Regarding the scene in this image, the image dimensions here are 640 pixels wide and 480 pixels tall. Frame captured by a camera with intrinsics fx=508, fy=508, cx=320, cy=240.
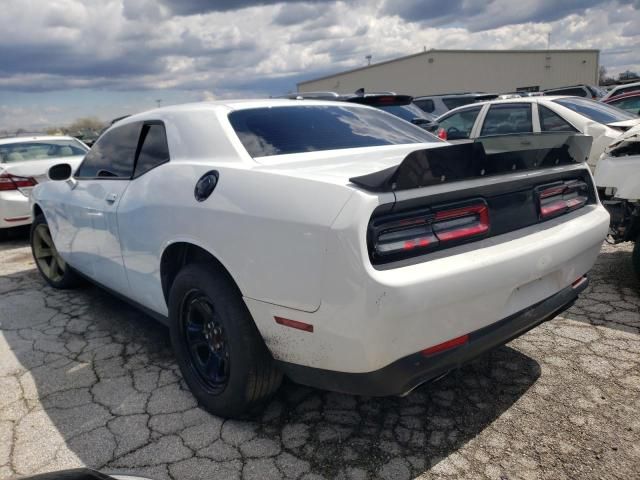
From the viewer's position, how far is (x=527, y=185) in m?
2.36

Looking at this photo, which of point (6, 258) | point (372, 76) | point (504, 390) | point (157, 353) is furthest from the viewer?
point (372, 76)

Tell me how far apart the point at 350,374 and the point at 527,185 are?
1213 millimetres

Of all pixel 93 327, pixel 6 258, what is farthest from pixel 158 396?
pixel 6 258

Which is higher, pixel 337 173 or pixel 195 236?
pixel 337 173

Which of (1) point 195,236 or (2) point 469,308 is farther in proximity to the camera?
(1) point 195,236

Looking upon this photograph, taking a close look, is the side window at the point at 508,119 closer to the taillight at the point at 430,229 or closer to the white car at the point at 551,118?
the white car at the point at 551,118

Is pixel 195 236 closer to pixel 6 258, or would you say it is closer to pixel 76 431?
pixel 76 431

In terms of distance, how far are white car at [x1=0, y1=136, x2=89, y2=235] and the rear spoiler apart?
5.34m

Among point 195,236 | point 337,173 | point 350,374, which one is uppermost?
point 337,173

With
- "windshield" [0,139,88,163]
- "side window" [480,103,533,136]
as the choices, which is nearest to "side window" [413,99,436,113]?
"side window" [480,103,533,136]

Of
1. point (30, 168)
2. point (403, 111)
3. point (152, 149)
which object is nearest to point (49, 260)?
point (30, 168)

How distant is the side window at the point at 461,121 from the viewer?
7.85 metres

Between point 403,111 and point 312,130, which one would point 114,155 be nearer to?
point 312,130

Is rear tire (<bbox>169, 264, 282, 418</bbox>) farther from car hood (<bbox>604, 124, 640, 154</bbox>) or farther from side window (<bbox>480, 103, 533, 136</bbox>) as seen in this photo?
side window (<bbox>480, 103, 533, 136</bbox>)
